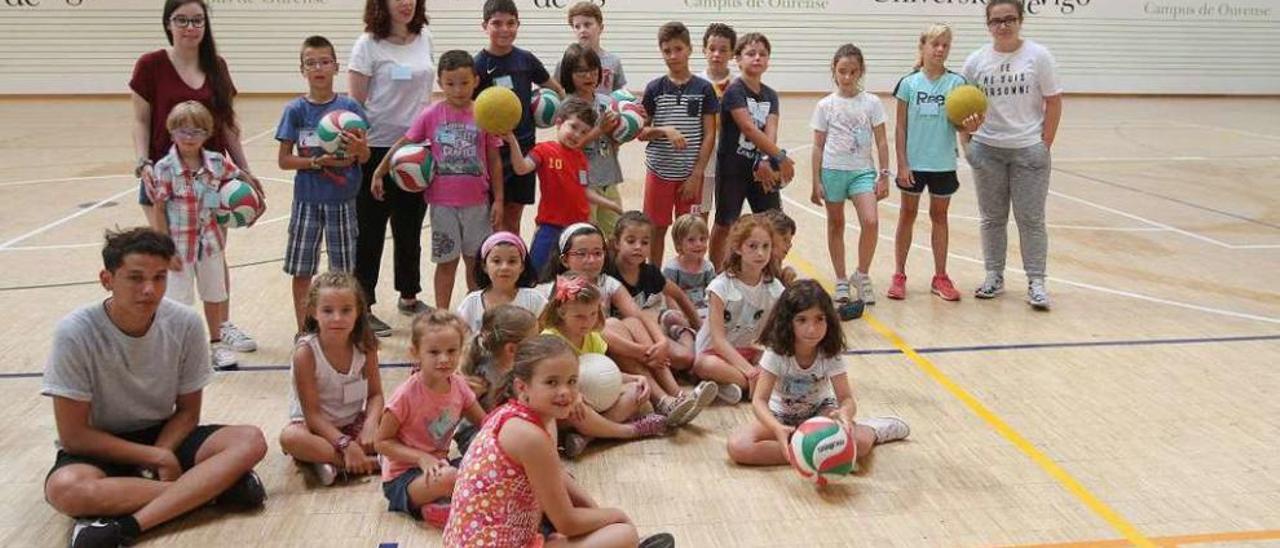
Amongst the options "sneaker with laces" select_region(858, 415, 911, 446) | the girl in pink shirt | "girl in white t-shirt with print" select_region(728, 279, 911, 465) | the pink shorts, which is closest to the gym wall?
the pink shorts

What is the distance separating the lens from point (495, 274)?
453 centimetres

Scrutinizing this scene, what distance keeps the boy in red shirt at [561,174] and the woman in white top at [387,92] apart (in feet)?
1.91

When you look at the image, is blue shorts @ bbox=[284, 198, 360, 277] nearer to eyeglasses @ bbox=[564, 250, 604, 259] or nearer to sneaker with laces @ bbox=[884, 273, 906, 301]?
eyeglasses @ bbox=[564, 250, 604, 259]

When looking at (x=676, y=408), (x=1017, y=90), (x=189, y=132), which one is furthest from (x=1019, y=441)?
(x=189, y=132)

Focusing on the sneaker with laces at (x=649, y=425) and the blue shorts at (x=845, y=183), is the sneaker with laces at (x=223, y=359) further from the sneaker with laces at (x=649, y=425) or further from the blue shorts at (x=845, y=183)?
the blue shorts at (x=845, y=183)

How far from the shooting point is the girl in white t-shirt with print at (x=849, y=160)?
20.7 feet

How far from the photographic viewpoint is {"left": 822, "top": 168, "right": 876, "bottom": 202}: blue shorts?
6355 mm

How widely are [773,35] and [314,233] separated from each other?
44.4 ft

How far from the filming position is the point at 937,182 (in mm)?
6414

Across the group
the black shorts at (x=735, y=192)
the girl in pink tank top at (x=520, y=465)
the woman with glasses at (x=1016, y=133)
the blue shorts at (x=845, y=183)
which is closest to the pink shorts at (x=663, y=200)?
the black shorts at (x=735, y=192)

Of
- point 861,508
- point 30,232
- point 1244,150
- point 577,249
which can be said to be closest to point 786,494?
point 861,508

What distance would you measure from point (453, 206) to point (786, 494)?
7.86ft

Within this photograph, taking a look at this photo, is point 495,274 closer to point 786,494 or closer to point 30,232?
point 786,494

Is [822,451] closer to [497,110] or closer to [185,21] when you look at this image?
[497,110]
